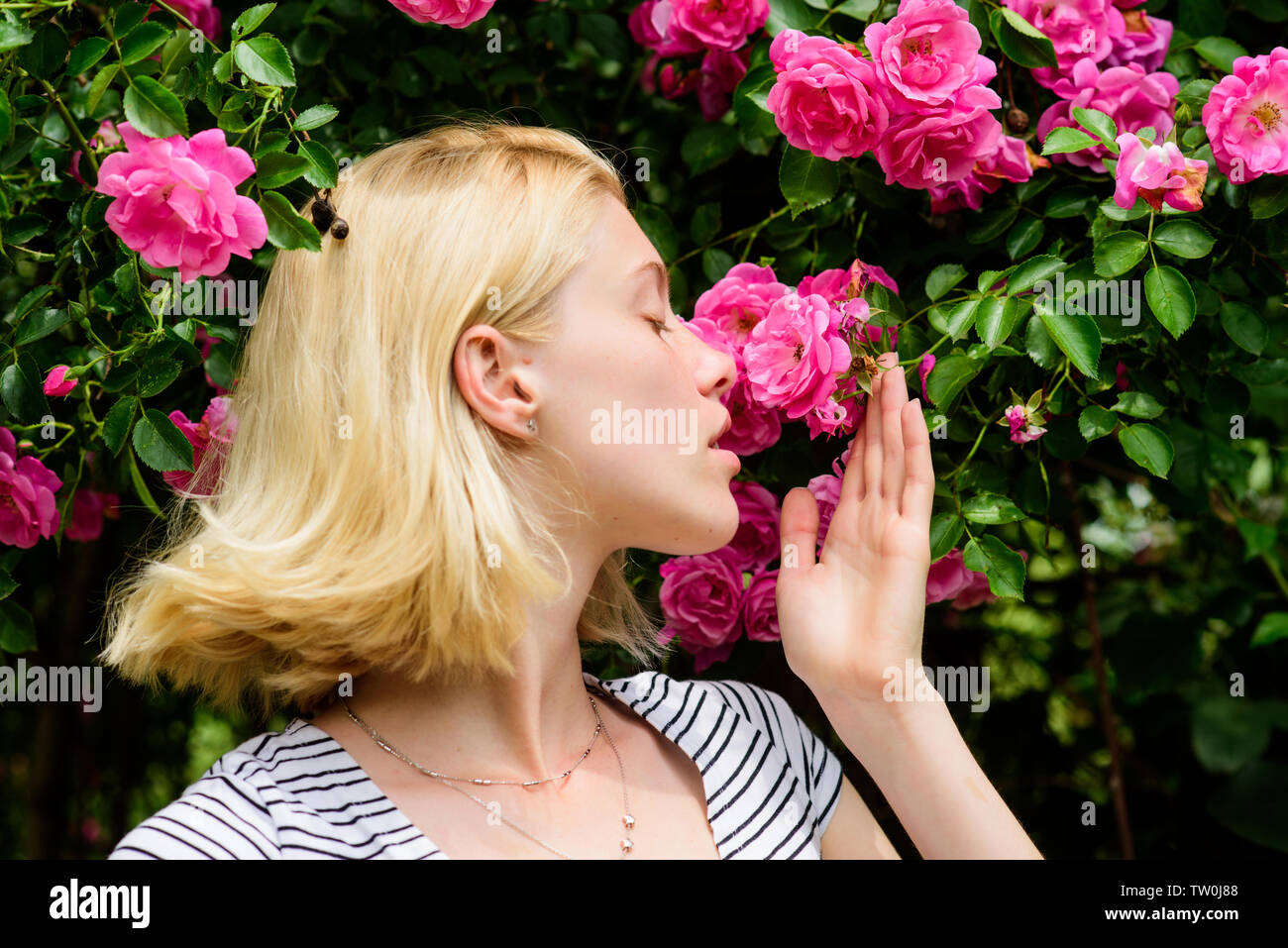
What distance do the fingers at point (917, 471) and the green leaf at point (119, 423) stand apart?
37.4 inches

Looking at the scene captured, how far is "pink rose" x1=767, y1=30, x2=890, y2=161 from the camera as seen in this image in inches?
48.7

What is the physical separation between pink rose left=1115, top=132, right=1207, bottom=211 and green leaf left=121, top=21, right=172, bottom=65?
1.06 m

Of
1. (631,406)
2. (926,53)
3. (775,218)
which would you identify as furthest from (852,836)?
(926,53)

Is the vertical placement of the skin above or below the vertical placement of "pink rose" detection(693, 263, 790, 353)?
below

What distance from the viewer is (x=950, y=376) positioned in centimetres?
131

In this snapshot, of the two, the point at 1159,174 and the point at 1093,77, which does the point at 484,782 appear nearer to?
the point at 1159,174

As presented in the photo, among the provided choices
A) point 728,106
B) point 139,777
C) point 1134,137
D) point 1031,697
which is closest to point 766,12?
point 728,106

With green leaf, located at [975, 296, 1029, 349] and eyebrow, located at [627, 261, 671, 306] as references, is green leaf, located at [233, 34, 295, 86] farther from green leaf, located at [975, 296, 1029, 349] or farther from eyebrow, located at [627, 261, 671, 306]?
green leaf, located at [975, 296, 1029, 349]

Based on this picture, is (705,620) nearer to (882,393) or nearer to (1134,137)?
(882,393)

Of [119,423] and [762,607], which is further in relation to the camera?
[762,607]

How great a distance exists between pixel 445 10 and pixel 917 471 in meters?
0.82

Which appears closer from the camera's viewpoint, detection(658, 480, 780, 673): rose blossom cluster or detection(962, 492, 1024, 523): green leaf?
detection(962, 492, 1024, 523): green leaf

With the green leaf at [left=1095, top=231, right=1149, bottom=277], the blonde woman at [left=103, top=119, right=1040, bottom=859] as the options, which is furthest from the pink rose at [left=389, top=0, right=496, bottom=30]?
the green leaf at [left=1095, top=231, right=1149, bottom=277]

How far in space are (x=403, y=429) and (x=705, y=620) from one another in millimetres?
540
